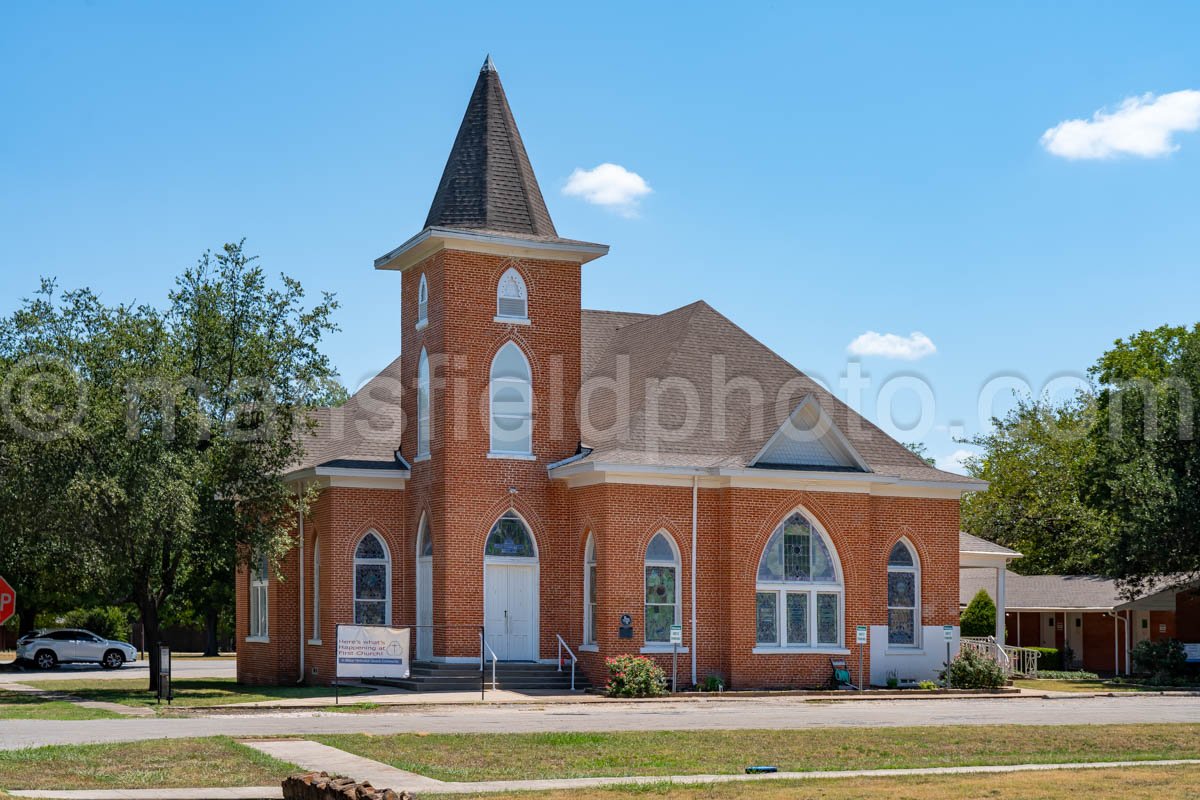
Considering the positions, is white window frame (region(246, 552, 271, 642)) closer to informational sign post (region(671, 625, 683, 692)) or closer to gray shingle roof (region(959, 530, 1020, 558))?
informational sign post (region(671, 625, 683, 692))

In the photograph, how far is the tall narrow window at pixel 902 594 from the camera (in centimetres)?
3594

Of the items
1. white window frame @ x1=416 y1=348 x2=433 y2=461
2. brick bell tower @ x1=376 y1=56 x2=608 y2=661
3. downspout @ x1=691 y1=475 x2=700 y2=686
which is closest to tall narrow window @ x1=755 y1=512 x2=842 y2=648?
downspout @ x1=691 y1=475 x2=700 y2=686

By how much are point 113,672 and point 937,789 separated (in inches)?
1491

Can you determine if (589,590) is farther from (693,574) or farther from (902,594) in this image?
(902,594)

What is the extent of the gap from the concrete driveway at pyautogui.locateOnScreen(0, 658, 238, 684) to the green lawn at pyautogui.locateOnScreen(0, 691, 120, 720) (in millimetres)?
11439

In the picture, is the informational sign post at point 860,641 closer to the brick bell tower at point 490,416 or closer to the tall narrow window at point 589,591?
the tall narrow window at point 589,591

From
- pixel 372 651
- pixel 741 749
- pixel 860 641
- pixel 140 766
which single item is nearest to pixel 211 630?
pixel 372 651

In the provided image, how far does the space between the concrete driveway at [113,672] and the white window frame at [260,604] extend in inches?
149

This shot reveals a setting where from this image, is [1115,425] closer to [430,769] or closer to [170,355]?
[170,355]

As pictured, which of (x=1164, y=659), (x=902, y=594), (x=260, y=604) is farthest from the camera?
(x=1164, y=659)

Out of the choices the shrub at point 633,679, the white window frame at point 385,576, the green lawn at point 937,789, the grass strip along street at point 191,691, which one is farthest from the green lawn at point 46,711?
the green lawn at point 937,789

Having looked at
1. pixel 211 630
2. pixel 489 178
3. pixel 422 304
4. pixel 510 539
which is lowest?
pixel 211 630

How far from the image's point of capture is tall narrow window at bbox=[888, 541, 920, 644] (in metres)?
35.9

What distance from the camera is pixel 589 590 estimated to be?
3412 centimetres
